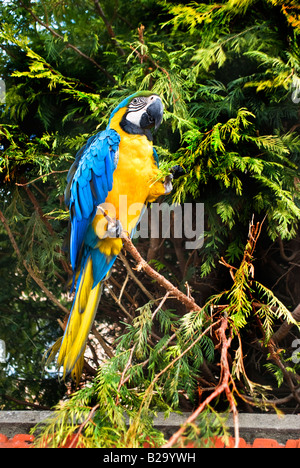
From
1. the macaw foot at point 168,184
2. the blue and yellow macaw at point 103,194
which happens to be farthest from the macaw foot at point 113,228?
the macaw foot at point 168,184

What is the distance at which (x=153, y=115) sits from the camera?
3.00ft

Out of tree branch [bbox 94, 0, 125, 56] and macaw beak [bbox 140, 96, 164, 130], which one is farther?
tree branch [bbox 94, 0, 125, 56]

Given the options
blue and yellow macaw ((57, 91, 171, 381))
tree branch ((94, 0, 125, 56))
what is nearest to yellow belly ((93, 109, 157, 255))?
blue and yellow macaw ((57, 91, 171, 381))

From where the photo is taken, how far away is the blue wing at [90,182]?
91cm

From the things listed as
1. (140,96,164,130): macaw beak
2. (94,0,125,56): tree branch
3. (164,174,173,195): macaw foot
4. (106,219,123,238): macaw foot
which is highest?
(94,0,125,56): tree branch

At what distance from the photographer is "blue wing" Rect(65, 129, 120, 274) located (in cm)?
91

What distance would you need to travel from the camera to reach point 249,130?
1017mm

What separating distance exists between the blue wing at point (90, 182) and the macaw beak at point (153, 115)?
72 millimetres

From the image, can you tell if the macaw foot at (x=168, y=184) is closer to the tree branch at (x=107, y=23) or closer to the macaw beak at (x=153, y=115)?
the macaw beak at (x=153, y=115)

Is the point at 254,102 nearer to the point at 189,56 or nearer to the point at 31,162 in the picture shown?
the point at 189,56

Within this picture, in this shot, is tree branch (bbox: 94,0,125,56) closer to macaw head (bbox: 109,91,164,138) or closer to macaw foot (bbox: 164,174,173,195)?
macaw head (bbox: 109,91,164,138)

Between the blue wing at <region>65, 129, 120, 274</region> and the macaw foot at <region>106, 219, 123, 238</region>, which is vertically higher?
the blue wing at <region>65, 129, 120, 274</region>

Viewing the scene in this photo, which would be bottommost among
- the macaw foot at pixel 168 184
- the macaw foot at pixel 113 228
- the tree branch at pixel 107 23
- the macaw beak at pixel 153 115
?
the macaw foot at pixel 113 228
